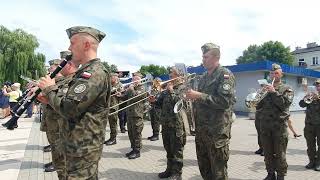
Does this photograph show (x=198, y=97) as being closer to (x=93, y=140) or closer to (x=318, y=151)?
(x=93, y=140)

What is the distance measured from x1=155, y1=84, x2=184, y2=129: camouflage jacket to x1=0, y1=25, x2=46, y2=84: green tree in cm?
3277

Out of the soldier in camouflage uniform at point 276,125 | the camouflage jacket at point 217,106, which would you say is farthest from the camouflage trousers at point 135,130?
the camouflage jacket at point 217,106

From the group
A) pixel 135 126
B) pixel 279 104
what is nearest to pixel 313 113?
pixel 279 104

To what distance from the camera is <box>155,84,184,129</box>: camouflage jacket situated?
690cm

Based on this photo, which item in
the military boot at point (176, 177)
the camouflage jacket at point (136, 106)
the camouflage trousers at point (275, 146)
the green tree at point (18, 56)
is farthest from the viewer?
the green tree at point (18, 56)

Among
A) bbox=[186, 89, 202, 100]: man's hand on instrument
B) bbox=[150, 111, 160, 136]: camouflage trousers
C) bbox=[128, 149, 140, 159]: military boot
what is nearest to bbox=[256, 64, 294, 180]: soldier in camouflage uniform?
bbox=[186, 89, 202, 100]: man's hand on instrument

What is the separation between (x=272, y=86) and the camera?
20.2ft

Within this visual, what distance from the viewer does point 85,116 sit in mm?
3285

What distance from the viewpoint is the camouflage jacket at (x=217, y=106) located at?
4.76 metres

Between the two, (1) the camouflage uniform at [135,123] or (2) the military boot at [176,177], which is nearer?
(2) the military boot at [176,177]

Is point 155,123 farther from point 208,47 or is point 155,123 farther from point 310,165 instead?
point 208,47

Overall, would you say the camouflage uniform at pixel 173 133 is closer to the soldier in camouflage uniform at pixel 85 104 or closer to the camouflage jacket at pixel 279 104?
the camouflage jacket at pixel 279 104

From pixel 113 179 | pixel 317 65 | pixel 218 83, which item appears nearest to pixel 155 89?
pixel 113 179

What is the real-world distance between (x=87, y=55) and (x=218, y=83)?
84.2 inches
